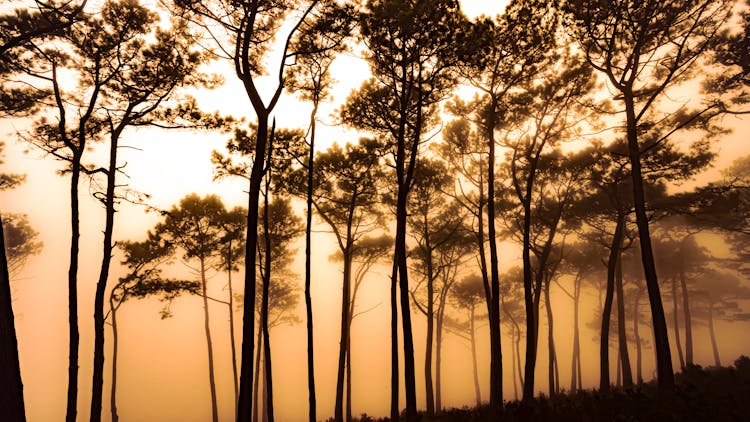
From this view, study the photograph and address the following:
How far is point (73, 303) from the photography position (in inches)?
470

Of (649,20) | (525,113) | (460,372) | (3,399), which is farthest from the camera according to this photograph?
(460,372)

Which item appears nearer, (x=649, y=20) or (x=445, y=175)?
(x=649, y=20)

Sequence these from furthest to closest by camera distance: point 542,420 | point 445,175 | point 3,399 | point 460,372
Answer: point 460,372 < point 445,175 < point 542,420 < point 3,399

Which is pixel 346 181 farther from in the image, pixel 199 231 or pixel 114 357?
pixel 114 357

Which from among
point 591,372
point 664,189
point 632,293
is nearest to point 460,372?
point 591,372

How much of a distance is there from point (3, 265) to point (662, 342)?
14.9m

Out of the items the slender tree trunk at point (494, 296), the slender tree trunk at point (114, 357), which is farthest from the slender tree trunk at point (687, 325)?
the slender tree trunk at point (114, 357)

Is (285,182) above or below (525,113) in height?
below

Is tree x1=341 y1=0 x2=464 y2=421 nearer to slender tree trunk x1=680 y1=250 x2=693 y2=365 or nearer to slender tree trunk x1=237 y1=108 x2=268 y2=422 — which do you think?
slender tree trunk x1=237 y1=108 x2=268 y2=422

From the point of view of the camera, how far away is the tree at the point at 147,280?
20016 mm

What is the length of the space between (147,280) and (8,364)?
50.6 feet

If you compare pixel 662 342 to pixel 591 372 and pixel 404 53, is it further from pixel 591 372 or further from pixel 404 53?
pixel 591 372

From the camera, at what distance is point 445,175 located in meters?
21.1

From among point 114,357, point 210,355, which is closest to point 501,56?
point 210,355
